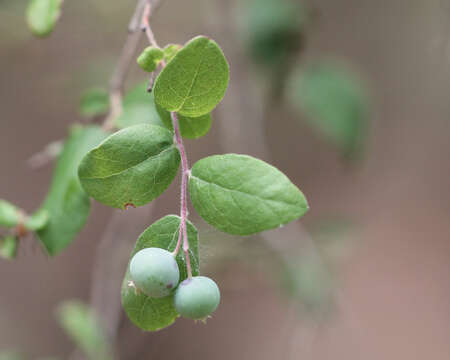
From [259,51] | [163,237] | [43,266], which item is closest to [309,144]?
[259,51]

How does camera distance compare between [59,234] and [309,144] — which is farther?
[309,144]

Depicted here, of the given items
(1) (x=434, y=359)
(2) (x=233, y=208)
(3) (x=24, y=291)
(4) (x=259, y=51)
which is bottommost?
(1) (x=434, y=359)

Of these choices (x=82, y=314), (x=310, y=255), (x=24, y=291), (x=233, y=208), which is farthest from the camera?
(x=24, y=291)

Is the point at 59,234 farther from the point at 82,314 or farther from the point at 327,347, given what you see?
the point at 327,347

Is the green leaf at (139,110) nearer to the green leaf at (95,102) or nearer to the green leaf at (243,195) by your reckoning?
the green leaf at (95,102)

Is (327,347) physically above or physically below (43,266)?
below

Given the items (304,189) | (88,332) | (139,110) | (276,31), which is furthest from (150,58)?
(304,189)
